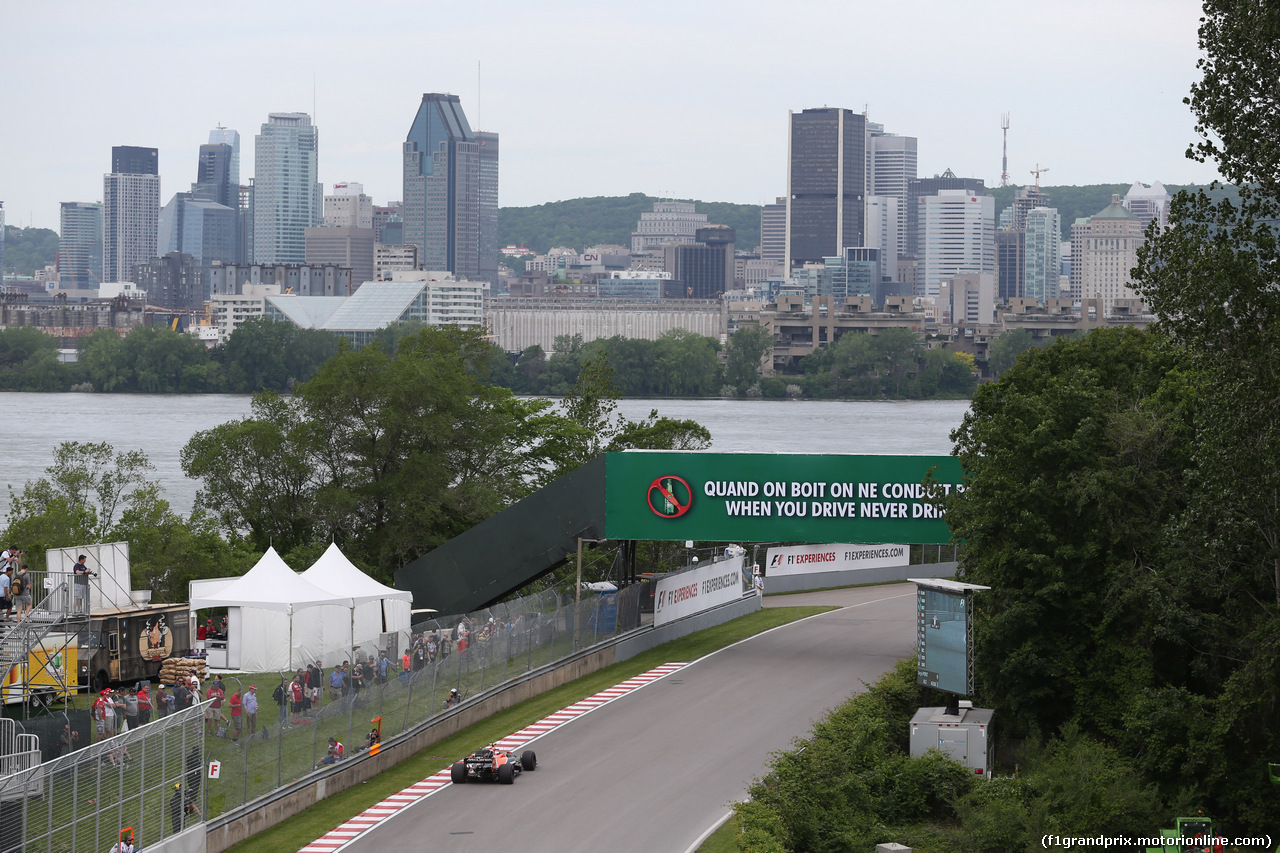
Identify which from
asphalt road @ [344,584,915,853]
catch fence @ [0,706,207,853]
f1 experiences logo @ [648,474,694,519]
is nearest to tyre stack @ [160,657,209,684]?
asphalt road @ [344,584,915,853]

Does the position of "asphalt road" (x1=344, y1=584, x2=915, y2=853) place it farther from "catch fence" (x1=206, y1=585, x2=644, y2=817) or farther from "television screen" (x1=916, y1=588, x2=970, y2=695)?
"television screen" (x1=916, y1=588, x2=970, y2=695)

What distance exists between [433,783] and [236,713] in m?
4.35

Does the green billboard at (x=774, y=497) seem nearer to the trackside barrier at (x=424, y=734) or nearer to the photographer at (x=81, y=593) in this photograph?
the trackside barrier at (x=424, y=734)

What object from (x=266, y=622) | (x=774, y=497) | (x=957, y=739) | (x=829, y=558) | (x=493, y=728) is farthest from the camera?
(x=829, y=558)

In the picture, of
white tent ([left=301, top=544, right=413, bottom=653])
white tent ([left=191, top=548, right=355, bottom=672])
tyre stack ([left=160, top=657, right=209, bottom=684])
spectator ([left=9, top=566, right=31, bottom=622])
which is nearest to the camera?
spectator ([left=9, top=566, right=31, bottom=622])

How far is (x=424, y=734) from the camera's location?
3434cm

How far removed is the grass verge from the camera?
2781cm

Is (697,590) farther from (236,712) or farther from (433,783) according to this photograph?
(236,712)

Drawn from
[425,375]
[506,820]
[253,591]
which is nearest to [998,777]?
[506,820]

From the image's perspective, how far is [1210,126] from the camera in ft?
93.6

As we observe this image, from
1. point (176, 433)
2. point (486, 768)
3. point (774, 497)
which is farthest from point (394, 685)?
point (176, 433)

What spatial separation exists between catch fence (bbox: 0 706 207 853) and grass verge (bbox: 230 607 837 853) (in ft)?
7.70

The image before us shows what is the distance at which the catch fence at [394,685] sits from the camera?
2775cm

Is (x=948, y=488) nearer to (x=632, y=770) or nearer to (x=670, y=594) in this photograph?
(x=670, y=594)
